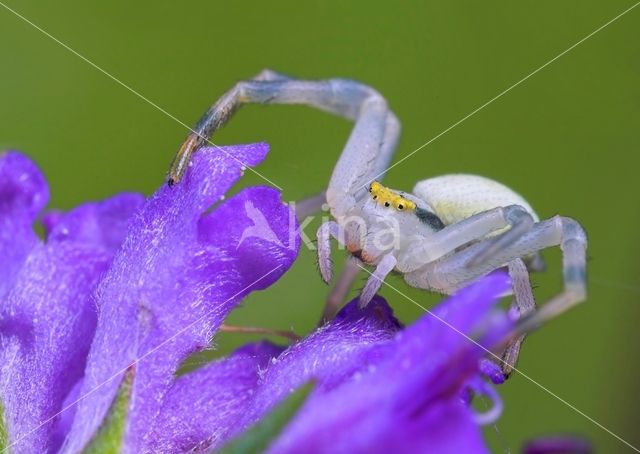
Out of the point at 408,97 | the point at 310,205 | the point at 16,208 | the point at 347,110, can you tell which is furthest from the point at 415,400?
the point at 408,97

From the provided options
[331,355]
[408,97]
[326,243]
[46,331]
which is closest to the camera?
[331,355]

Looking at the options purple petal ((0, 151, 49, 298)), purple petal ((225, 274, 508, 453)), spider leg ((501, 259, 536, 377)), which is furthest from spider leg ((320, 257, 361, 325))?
purple petal ((225, 274, 508, 453))

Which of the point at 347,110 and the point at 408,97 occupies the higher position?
the point at 347,110

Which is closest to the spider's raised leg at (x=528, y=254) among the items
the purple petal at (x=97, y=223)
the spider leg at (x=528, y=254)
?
the spider leg at (x=528, y=254)

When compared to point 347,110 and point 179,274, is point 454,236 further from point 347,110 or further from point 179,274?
point 179,274

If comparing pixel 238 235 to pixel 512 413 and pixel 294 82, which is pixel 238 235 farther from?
pixel 512 413

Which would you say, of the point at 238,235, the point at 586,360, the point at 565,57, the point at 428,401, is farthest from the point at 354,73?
the point at 428,401
